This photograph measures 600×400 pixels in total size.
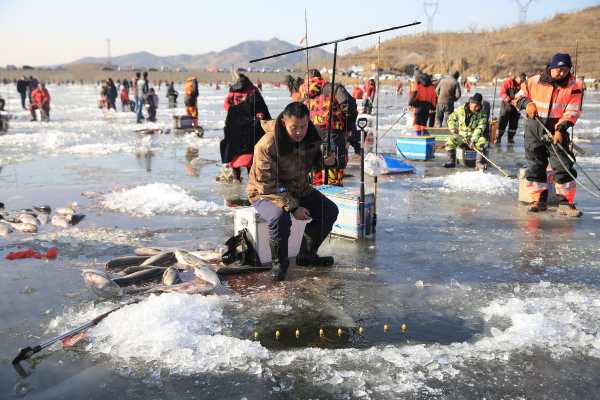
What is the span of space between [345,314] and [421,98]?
35.6 feet

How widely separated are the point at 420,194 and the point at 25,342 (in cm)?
652

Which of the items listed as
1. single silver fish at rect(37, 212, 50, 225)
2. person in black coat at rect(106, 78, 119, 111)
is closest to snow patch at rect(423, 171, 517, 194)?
single silver fish at rect(37, 212, 50, 225)

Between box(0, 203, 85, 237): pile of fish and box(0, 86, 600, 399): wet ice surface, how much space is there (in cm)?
21

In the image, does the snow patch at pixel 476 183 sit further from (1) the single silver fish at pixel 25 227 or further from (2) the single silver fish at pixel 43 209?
(1) the single silver fish at pixel 25 227

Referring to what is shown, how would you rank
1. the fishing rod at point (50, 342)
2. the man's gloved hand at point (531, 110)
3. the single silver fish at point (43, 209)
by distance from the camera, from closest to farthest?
the fishing rod at point (50, 342), the man's gloved hand at point (531, 110), the single silver fish at point (43, 209)

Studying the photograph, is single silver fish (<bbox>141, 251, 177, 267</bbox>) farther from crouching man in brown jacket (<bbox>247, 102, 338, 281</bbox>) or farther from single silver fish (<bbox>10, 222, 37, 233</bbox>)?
single silver fish (<bbox>10, 222, 37, 233</bbox>)

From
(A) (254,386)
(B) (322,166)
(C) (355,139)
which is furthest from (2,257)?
(C) (355,139)

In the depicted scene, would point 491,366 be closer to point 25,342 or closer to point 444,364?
point 444,364

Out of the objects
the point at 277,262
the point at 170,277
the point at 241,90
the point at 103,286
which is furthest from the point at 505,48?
the point at 103,286

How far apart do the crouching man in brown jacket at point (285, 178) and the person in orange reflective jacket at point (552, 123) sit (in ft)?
12.2

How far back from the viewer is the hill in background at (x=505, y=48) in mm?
76500

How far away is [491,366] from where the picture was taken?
369 centimetres

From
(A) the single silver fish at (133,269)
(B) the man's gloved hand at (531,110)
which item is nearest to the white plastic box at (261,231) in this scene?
(A) the single silver fish at (133,269)

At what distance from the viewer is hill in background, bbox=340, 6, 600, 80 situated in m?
76.5
